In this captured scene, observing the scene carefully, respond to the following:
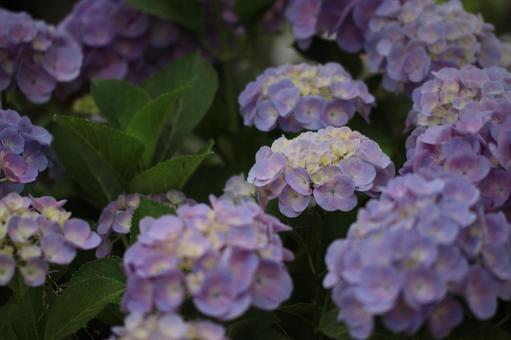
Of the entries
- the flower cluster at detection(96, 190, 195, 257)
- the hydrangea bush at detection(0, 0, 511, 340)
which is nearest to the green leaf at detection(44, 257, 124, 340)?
the hydrangea bush at detection(0, 0, 511, 340)

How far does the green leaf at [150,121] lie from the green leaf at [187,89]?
88 mm

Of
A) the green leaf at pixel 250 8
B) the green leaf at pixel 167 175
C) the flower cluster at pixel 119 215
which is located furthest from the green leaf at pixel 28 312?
the green leaf at pixel 250 8

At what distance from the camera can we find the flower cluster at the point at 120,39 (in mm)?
1606

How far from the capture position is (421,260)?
79cm

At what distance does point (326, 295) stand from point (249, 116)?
1.12ft

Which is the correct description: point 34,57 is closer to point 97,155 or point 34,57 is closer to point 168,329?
point 97,155

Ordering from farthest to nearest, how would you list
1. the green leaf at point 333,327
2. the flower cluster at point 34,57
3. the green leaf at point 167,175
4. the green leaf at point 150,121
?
the flower cluster at point 34,57 < the green leaf at point 150,121 < the green leaf at point 167,175 < the green leaf at point 333,327

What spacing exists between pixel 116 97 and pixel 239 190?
34 cm

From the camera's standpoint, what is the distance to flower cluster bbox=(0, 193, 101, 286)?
36.3 inches

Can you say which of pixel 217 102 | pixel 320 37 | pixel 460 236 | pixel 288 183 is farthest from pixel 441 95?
pixel 217 102

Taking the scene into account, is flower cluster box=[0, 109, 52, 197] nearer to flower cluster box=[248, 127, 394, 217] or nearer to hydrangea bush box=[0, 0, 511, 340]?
hydrangea bush box=[0, 0, 511, 340]

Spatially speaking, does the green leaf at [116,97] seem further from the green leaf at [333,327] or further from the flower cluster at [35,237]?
the green leaf at [333,327]

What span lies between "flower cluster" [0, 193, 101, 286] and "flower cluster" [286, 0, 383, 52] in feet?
2.23

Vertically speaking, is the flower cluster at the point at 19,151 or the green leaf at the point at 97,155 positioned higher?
the flower cluster at the point at 19,151
